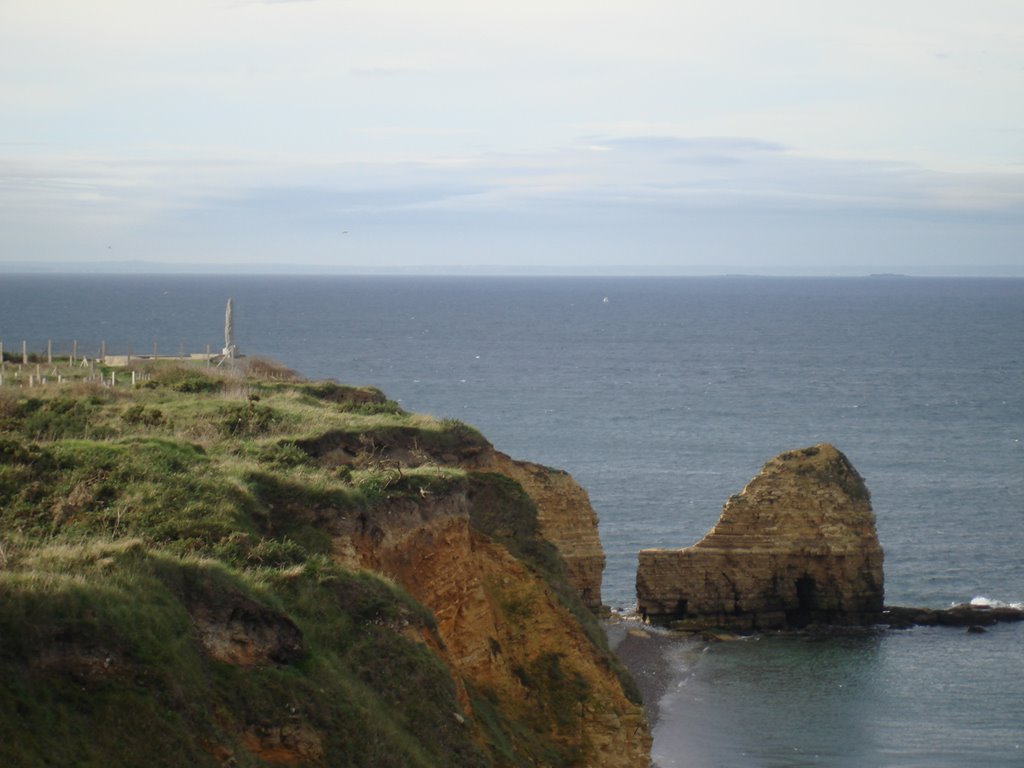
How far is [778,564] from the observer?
157 feet

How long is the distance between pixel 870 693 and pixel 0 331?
407ft

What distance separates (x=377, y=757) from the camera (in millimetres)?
16438

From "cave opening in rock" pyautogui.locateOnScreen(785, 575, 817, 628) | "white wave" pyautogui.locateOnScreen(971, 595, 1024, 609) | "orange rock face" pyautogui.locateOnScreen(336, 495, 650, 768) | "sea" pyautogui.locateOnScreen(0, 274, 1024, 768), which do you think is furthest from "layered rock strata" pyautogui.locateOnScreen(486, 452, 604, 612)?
"orange rock face" pyautogui.locateOnScreen(336, 495, 650, 768)

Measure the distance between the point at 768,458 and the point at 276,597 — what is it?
2506 inches

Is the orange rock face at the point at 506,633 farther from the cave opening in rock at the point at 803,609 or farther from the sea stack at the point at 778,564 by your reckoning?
the cave opening in rock at the point at 803,609

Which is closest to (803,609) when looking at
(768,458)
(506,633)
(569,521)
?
(569,521)

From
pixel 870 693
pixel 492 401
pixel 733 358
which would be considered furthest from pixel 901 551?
pixel 733 358

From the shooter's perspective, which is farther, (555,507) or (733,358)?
(733,358)

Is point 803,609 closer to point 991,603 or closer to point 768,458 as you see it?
point 991,603

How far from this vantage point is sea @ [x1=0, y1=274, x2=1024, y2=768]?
3941cm

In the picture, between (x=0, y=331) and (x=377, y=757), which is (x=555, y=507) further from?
(x=0, y=331)

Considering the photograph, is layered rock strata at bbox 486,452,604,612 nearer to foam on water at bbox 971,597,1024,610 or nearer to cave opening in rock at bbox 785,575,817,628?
cave opening in rock at bbox 785,575,817,628

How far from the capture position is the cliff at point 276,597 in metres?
13.9

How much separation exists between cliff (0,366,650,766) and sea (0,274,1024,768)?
10.9 m
